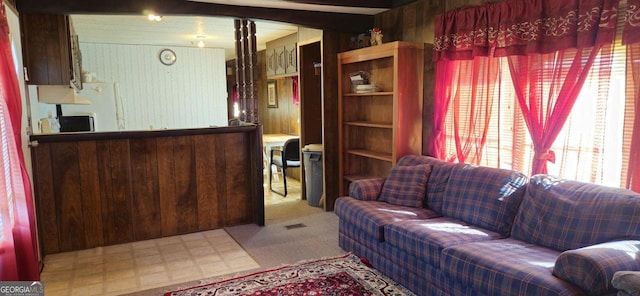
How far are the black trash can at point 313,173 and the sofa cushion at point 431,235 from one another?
2.16 m

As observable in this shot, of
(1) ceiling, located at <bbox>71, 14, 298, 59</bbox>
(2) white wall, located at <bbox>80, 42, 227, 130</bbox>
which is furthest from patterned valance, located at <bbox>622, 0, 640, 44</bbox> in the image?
(2) white wall, located at <bbox>80, 42, 227, 130</bbox>

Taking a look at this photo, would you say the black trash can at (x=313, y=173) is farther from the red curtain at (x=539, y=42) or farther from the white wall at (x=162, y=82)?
the white wall at (x=162, y=82)

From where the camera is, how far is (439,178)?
10.9ft

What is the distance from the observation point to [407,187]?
3398mm

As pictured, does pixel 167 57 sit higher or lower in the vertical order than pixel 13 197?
higher

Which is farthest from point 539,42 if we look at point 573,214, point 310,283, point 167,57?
point 167,57

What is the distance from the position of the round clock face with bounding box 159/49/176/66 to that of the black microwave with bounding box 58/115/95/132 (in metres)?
1.76

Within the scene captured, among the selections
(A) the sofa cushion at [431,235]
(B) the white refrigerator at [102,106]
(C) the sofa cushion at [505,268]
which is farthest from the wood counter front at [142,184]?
(B) the white refrigerator at [102,106]

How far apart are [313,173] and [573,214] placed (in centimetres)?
311

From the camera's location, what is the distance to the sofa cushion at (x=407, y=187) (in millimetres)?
3348

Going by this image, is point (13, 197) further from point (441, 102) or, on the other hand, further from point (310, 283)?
point (441, 102)

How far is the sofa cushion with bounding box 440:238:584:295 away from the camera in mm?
1896

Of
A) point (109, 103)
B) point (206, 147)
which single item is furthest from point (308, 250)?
point (109, 103)

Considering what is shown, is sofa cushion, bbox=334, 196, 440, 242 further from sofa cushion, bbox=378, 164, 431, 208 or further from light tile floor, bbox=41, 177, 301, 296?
light tile floor, bbox=41, 177, 301, 296
